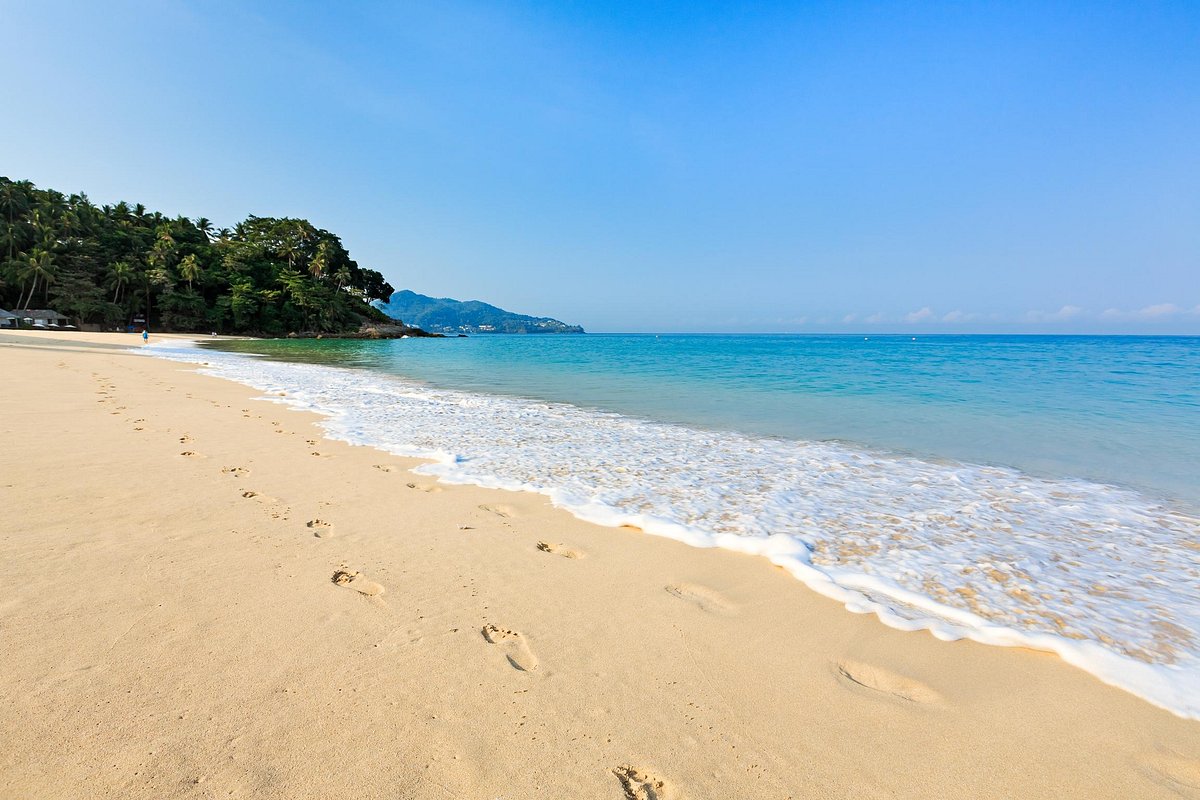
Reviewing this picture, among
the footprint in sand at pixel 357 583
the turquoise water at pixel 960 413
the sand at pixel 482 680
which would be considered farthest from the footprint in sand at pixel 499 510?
the turquoise water at pixel 960 413

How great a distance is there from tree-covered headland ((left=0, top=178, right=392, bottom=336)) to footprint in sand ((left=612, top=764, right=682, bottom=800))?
73.9 meters

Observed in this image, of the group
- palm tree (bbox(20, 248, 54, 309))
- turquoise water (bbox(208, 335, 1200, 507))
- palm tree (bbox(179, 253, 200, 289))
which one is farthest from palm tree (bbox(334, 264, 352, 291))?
turquoise water (bbox(208, 335, 1200, 507))

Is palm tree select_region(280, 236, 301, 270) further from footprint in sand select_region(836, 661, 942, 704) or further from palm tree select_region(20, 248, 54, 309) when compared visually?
footprint in sand select_region(836, 661, 942, 704)

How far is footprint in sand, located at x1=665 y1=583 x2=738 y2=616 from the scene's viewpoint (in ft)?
10.6

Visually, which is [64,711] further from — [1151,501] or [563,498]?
[1151,501]

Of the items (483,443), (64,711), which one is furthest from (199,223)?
(64,711)

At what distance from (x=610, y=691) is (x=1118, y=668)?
110 inches

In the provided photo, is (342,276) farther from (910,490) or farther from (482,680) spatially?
(482,680)

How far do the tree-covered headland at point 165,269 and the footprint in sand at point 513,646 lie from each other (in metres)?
72.8

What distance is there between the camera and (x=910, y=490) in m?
6.02

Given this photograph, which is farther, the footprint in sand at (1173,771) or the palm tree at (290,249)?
the palm tree at (290,249)

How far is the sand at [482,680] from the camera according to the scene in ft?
6.17

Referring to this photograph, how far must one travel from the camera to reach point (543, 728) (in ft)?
6.96

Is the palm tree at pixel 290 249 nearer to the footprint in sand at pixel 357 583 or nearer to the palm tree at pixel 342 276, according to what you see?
the palm tree at pixel 342 276
